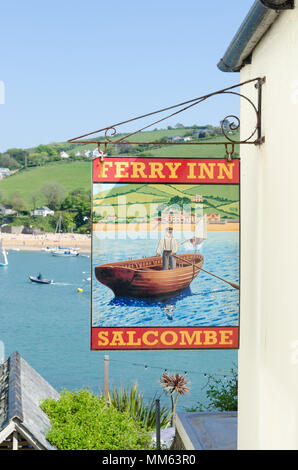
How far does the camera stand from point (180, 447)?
8.04 meters

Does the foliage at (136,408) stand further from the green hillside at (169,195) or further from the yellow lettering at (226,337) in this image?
the green hillside at (169,195)

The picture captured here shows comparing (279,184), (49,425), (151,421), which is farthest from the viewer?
(151,421)

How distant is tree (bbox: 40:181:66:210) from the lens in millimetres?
80188

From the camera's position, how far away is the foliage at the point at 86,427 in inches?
412

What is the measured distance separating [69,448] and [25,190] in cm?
7888

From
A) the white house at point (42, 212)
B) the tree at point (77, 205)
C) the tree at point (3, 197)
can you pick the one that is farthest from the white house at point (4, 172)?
the tree at point (77, 205)

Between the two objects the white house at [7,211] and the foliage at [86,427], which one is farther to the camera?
the white house at [7,211]

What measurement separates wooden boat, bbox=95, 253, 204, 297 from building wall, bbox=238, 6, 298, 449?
1.60 feet

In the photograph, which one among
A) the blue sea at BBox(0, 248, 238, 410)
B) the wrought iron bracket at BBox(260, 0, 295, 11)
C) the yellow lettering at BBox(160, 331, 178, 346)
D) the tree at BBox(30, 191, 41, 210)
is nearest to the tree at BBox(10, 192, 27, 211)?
the tree at BBox(30, 191, 41, 210)

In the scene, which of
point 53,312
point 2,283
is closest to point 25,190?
point 2,283

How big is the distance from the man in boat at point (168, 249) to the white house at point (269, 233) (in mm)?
588

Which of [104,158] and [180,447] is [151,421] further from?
[104,158]

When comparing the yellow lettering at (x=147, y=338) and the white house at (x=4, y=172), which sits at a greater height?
the white house at (x=4, y=172)

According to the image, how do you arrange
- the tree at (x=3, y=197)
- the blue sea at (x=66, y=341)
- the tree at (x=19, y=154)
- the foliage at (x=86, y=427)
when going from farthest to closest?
the tree at (x=19, y=154), the tree at (x=3, y=197), the blue sea at (x=66, y=341), the foliage at (x=86, y=427)
